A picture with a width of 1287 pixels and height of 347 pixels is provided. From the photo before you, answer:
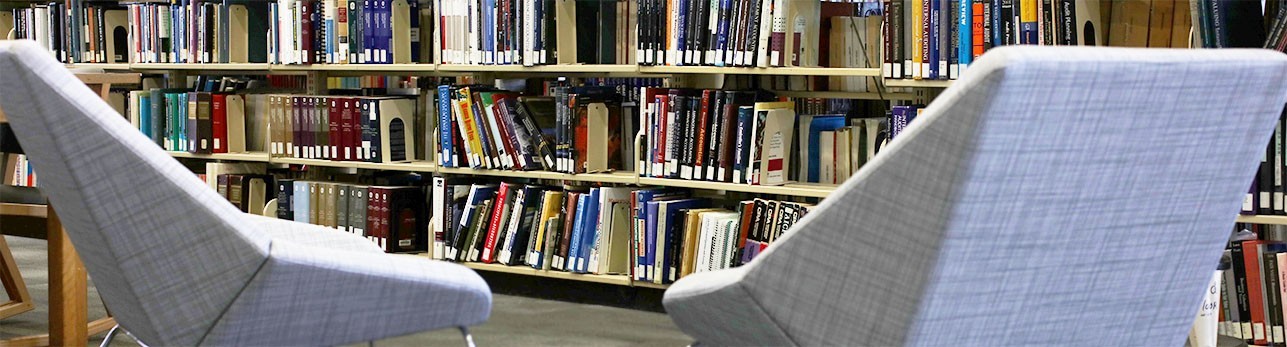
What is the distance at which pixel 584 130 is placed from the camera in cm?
464

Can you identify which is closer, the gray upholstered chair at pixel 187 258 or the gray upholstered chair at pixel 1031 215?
the gray upholstered chair at pixel 1031 215

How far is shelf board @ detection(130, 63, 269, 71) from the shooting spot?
544 cm

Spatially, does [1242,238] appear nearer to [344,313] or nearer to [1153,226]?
[1153,226]

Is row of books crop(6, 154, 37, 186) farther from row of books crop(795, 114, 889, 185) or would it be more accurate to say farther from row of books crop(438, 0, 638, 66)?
row of books crop(795, 114, 889, 185)

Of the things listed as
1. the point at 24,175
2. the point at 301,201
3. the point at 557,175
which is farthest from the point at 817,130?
the point at 24,175

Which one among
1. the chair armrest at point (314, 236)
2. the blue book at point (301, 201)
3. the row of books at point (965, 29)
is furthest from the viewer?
the blue book at point (301, 201)

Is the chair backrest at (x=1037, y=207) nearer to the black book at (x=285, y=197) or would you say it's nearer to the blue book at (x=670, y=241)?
the blue book at (x=670, y=241)

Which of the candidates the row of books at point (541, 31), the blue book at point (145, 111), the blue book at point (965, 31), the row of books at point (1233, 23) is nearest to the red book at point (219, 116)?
the blue book at point (145, 111)

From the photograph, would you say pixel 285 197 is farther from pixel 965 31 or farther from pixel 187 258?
pixel 187 258

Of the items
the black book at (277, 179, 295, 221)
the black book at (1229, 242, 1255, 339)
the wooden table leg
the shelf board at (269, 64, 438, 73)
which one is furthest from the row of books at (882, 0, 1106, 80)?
the black book at (277, 179, 295, 221)

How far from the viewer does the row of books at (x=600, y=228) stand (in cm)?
436

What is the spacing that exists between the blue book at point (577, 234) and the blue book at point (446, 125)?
0.53 m

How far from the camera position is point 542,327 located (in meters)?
4.32

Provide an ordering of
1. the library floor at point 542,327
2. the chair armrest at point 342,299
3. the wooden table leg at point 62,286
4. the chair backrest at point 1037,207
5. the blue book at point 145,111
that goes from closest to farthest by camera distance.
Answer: the chair backrest at point 1037,207, the chair armrest at point 342,299, the wooden table leg at point 62,286, the library floor at point 542,327, the blue book at point 145,111
